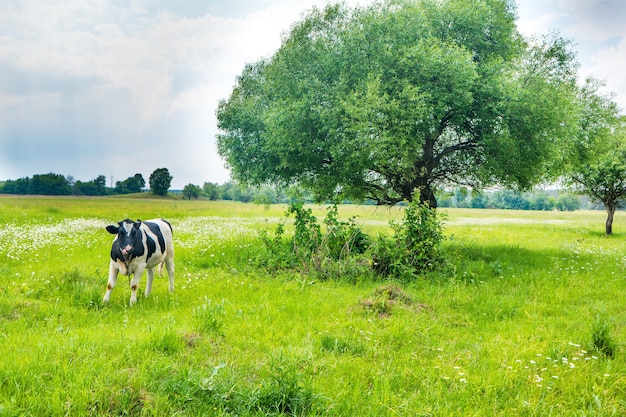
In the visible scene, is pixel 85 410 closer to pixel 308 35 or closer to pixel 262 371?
pixel 262 371

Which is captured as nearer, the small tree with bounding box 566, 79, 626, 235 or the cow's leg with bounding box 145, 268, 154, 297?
the cow's leg with bounding box 145, 268, 154, 297

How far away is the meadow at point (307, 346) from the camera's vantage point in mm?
4965

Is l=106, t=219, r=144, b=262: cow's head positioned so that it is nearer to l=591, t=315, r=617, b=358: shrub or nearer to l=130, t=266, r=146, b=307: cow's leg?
l=130, t=266, r=146, b=307: cow's leg

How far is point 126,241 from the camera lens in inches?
345

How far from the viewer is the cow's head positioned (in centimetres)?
870

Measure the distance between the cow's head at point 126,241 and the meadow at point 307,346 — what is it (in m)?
1.08

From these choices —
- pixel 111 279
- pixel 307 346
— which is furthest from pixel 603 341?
pixel 111 279

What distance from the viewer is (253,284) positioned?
36.8 ft

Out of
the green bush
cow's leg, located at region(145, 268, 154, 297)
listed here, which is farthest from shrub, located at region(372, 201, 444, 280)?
cow's leg, located at region(145, 268, 154, 297)

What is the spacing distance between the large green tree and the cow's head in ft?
27.7

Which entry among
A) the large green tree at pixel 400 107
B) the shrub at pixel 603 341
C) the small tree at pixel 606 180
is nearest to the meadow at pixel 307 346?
the shrub at pixel 603 341

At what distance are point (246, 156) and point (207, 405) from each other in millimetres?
16419

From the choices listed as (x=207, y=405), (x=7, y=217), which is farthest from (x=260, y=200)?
(x=207, y=405)

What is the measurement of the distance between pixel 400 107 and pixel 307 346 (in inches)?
441
